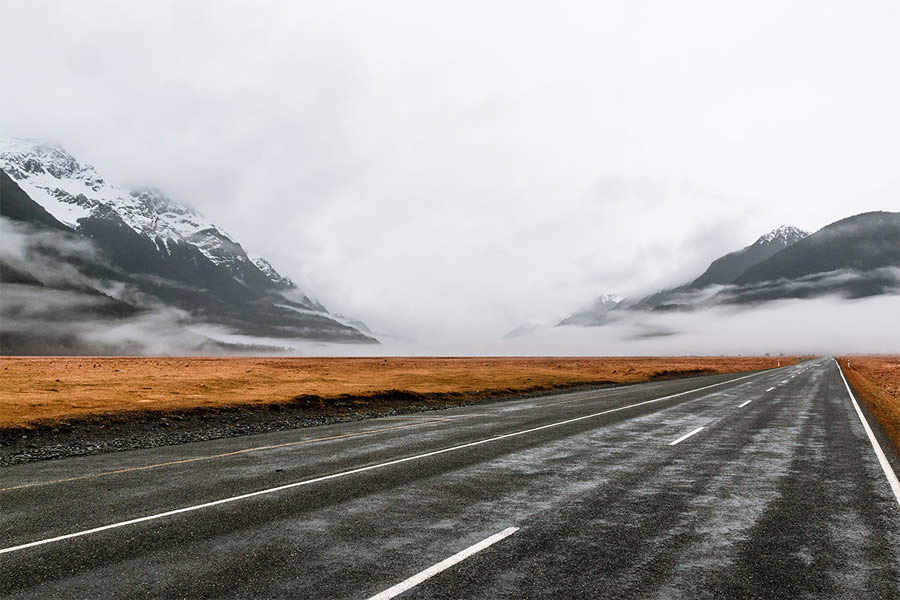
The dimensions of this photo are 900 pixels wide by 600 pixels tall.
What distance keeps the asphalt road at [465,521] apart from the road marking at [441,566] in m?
0.03

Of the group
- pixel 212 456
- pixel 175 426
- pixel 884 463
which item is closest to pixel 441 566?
pixel 212 456

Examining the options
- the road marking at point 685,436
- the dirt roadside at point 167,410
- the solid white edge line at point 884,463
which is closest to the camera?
the solid white edge line at point 884,463

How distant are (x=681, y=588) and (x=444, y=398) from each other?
91.2 feet

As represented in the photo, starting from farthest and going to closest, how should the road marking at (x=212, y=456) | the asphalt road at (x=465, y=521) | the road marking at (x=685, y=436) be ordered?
the road marking at (x=685, y=436) → the road marking at (x=212, y=456) → the asphalt road at (x=465, y=521)

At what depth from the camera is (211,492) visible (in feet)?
30.3

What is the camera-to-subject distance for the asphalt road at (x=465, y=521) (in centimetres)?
538

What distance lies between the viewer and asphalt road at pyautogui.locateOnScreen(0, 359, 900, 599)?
5.38 meters

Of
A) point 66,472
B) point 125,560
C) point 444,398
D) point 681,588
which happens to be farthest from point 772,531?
point 444,398

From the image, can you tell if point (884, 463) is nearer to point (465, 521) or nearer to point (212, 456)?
point (465, 521)

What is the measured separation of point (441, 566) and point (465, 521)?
5.39 feet

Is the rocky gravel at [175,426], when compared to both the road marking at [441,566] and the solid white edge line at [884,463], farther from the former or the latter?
the solid white edge line at [884,463]

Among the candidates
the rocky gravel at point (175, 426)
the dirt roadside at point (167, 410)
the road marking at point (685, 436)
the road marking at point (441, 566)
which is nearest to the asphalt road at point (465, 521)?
the road marking at point (441, 566)

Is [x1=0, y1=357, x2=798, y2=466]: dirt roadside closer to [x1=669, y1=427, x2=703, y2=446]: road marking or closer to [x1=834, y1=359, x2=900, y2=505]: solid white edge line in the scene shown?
[x1=669, y1=427, x2=703, y2=446]: road marking

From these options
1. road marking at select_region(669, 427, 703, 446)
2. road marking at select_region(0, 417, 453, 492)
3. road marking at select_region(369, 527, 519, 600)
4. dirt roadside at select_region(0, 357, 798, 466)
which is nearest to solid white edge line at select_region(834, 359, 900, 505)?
road marking at select_region(669, 427, 703, 446)
